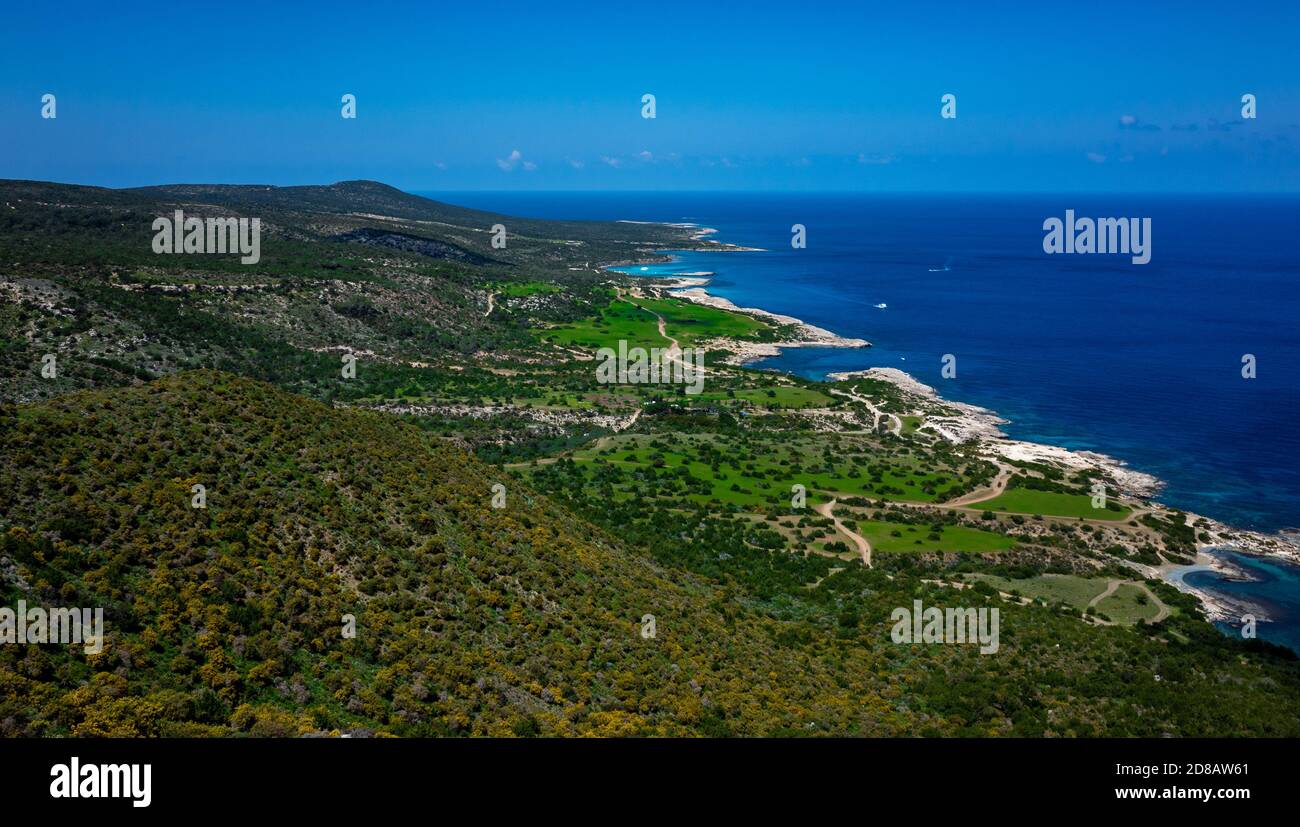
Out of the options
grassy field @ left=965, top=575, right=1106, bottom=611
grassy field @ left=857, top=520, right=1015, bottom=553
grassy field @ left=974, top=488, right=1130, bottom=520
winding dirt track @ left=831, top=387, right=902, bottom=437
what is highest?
winding dirt track @ left=831, top=387, right=902, bottom=437

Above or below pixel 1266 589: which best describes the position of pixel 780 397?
above

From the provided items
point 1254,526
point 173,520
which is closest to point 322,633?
point 173,520

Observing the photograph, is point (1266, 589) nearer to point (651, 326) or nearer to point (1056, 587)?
point (1056, 587)

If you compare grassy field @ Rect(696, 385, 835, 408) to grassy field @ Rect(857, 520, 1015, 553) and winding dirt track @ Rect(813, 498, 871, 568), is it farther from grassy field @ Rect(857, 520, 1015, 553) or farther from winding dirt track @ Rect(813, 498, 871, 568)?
grassy field @ Rect(857, 520, 1015, 553)

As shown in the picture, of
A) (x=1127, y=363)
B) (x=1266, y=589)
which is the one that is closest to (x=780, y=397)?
(x=1266, y=589)

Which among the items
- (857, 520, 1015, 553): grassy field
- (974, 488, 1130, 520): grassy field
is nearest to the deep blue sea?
(974, 488, 1130, 520): grassy field

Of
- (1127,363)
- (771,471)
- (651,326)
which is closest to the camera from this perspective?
(771,471)

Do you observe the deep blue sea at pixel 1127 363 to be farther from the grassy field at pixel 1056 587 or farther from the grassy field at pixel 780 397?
the grassy field at pixel 780 397
